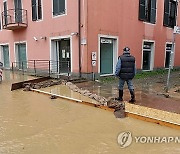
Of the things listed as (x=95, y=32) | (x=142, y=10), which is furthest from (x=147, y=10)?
(x=95, y=32)

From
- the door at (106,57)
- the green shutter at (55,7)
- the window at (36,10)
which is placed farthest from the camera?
the window at (36,10)

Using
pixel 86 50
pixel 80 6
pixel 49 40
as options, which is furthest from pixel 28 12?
pixel 86 50

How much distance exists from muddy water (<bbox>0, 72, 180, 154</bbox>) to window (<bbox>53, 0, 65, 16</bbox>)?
7.10 metres

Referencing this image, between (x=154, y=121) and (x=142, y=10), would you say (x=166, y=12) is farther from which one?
(x=154, y=121)

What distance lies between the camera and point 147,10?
14672 millimetres

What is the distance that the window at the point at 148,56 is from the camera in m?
15.1

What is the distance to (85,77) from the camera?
36.8 ft

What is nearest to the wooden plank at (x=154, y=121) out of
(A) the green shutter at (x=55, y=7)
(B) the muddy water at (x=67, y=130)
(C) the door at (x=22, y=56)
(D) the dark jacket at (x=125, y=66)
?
(B) the muddy water at (x=67, y=130)

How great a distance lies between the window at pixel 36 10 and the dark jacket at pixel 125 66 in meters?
9.20

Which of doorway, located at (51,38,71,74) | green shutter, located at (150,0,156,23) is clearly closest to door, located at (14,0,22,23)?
doorway, located at (51,38,71,74)

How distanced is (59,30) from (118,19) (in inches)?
143

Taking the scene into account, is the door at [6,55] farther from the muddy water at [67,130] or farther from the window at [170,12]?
the window at [170,12]

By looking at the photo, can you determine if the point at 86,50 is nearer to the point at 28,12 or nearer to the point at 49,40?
the point at 49,40

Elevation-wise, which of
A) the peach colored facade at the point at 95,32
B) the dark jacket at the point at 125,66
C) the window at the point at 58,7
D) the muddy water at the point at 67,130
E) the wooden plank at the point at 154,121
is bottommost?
the muddy water at the point at 67,130
